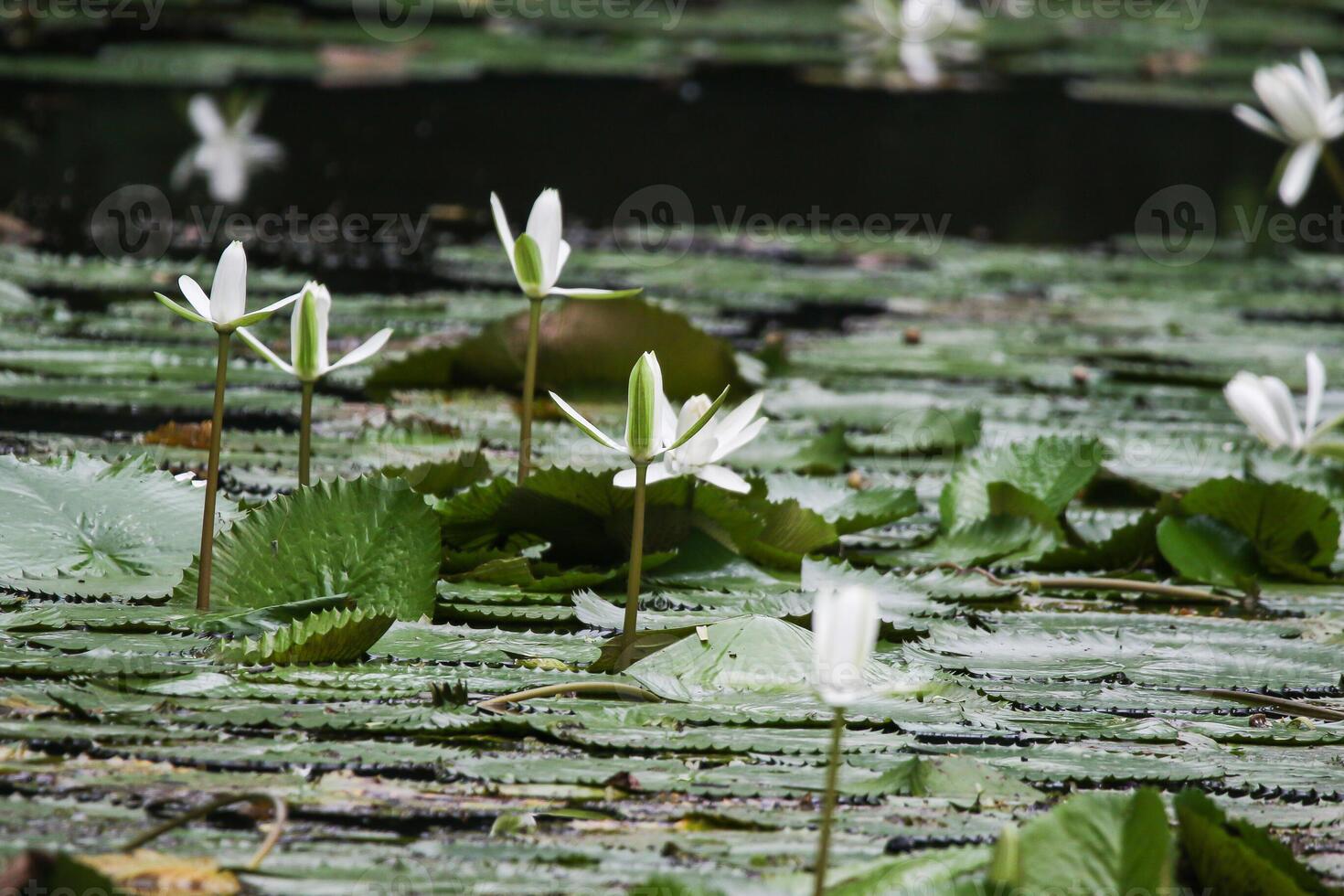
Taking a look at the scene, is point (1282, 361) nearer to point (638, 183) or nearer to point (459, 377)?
point (459, 377)

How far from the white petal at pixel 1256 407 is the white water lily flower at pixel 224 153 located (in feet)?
9.51

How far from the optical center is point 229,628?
125cm

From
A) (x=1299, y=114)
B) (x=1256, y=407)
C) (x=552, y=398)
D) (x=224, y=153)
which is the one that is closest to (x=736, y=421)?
(x=552, y=398)

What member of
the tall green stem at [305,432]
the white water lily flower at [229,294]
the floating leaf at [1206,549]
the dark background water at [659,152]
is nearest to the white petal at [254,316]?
the white water lily flower at [229,294]

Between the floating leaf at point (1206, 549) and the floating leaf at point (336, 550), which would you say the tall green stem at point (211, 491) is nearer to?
the floating leaf at point (336, 550)

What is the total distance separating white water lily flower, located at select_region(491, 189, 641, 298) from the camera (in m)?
1.41

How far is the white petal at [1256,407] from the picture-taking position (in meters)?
1.86

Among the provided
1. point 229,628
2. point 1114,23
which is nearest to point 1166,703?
point 229,628

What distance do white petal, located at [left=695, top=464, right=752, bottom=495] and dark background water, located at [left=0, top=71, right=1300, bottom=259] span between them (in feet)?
7.63

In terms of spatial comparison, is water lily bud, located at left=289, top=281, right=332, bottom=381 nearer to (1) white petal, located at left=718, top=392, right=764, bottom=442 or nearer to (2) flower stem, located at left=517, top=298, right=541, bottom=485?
(2) flower stem, located at left=517, top=298, right=541, bottom=485

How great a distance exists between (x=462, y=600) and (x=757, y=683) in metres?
→ 0.33

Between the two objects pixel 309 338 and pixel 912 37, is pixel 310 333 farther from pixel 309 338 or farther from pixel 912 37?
pixel 912 37

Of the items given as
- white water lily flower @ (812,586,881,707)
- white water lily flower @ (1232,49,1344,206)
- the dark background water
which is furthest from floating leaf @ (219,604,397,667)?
the dark background water

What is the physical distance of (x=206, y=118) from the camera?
5.17m
